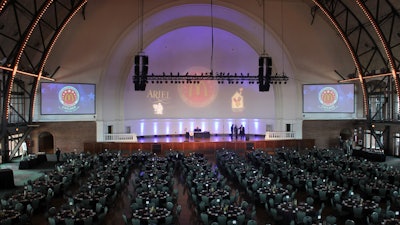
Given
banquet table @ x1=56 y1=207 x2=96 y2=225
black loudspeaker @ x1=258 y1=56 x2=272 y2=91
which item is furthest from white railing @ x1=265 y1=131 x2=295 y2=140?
banquet table @ x1=56 y1=207 x2=96 y2=225

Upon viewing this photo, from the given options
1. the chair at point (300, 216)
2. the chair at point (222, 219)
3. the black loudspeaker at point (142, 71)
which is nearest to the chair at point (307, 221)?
the chair at point (300, 216)

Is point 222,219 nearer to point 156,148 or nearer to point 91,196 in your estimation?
point 91,196

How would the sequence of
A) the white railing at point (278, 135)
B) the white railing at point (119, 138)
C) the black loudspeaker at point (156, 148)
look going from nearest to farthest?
the black loudspeaker at point (156, 148) → the white railing at point (119, 138) → the white railing at point (278, 135)

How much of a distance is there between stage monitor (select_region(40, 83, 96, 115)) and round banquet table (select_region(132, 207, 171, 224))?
1722 centimetres

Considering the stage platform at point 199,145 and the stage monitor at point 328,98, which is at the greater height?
Result: the stage monitor at point 328,98

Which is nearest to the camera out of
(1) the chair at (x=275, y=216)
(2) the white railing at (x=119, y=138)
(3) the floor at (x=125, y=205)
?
(1) the chair at (x=275, y=216)

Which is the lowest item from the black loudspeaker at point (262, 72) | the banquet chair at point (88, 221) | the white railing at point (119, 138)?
the banquet chair at point (88, 221)

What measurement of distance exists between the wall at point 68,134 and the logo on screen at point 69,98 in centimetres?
118

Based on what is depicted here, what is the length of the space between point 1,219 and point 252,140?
2046cm

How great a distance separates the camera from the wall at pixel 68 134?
2719 cm

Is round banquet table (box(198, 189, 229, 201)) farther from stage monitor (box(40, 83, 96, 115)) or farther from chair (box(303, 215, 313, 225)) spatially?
stage monitor (box(40, 83, 96, 115))

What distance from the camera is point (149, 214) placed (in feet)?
37.5

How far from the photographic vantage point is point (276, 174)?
787 inches

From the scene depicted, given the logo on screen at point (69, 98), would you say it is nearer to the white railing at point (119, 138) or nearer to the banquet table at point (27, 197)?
the white railing at point (119, 138)
